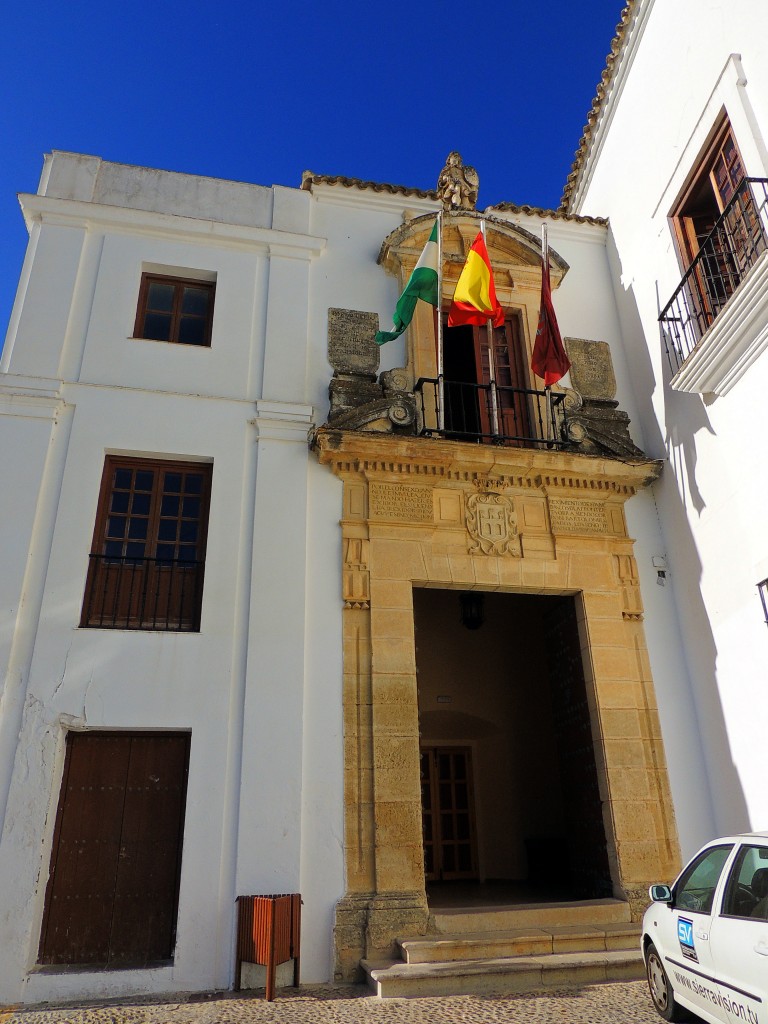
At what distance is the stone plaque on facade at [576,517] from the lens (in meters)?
6.87

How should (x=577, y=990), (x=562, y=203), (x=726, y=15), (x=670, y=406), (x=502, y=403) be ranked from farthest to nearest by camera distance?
1. (x=562, y=203)
2. (x=502, y=403)
3. (x=670, y=406)
4. (x=726, y=15)
5. (x=577, y=990)

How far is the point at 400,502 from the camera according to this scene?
6590mm

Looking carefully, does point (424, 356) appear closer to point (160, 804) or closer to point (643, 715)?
point (643, 715)

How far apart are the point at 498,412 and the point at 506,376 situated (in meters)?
0.60

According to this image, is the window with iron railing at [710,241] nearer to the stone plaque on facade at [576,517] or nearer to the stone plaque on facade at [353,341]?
the stone plaque on facade at [576,517]

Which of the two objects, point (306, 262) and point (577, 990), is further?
point (306, 262)

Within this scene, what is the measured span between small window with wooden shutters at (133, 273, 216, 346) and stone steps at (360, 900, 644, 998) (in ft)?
17.6

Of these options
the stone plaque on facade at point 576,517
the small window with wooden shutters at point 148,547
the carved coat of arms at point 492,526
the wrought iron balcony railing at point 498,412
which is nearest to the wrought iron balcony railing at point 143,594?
the small window with wooden shutters at point 148,547

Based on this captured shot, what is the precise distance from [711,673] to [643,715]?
26.4 inches

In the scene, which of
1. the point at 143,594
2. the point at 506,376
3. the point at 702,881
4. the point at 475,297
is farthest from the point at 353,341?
the point at 702,881

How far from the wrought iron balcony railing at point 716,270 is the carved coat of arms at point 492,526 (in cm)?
199

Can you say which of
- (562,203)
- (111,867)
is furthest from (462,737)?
(562,203)

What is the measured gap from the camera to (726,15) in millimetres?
6234

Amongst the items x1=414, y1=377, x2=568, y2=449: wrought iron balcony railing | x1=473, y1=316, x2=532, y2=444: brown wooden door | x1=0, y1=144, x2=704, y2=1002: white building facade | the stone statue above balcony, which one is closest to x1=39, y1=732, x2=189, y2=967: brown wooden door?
x1=0, y1=144, x2=704, y2=1002: white building facade
